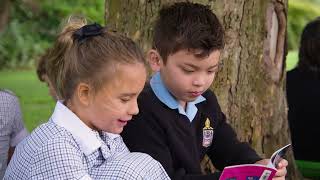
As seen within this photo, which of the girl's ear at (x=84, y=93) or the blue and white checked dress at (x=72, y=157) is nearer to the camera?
the blue and white checked dress at (x=72, y=157)

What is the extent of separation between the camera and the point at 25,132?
3.34 meters

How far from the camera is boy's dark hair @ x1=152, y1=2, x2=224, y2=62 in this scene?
2635mm

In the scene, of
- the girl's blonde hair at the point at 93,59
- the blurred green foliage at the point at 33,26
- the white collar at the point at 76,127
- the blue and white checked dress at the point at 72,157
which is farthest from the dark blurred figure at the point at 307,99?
the blurred green foliage at the point at 33,26

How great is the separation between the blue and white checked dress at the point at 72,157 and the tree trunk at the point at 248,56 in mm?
1102

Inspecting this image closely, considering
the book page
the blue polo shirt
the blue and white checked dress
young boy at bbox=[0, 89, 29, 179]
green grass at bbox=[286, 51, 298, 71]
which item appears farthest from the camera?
green grass at bbox=[286, 51, 298, 71]

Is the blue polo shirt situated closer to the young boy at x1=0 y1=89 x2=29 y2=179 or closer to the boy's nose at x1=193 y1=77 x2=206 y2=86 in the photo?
the boy's nose at x1=193 y1=77 x2=206 y2=86

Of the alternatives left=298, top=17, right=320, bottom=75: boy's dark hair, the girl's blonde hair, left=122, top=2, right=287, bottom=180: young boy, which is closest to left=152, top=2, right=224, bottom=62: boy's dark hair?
left=122, top=2, right=287, bottom=180: young boy

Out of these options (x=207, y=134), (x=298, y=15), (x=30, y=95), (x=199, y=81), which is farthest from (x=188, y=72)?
(x=298, y=15)

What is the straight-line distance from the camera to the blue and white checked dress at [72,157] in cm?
215

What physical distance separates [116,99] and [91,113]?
0.11 metres

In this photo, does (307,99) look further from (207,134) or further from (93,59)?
(93,59)

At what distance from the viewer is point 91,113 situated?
230cm

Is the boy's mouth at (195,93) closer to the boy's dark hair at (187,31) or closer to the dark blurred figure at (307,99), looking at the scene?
the boy's dark hair at (187,31)

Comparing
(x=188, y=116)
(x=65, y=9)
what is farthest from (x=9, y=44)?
(x=188, y=116)
